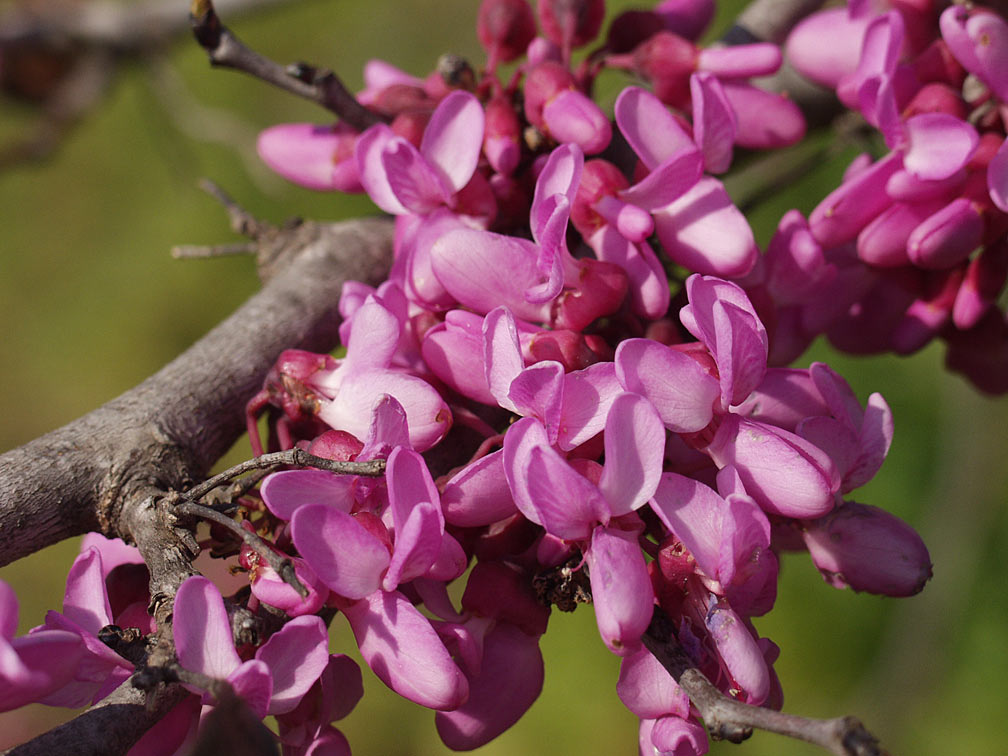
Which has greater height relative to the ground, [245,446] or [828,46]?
[828,46]

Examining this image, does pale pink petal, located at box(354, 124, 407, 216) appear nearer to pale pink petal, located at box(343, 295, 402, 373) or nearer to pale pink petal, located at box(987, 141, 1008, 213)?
pale pink petal, located at box(343, 295, 402, 373)

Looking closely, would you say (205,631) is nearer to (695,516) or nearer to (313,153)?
(695,516)

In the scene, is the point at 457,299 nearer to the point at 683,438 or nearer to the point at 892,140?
the point at 683,438

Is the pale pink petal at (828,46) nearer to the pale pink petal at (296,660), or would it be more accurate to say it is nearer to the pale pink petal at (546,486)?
the pale pink petal at (546,486)

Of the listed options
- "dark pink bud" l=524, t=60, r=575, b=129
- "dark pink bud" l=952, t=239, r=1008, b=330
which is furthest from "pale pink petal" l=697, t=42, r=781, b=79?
"dark pink bud" l=952, t=239, r=1008, b=330

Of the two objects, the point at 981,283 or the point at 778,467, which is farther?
the point at 981,283

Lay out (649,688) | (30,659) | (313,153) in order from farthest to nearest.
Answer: (313,153), (649,688), (30,659)

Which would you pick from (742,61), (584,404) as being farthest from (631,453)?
(742,61)
